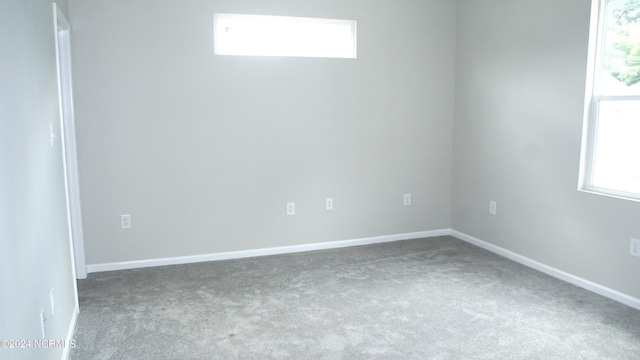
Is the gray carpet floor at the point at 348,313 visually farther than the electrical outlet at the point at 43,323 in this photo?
Yes

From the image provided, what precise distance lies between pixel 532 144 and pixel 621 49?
3.12 ft

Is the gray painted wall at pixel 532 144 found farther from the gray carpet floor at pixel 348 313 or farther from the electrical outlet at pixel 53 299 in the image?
the electrical outlet at pixel 53 299

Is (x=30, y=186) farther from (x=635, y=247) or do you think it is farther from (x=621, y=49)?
(x=621, y=49)

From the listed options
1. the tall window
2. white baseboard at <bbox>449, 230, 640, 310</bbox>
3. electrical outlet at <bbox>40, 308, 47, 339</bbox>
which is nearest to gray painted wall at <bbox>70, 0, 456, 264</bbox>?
white baseboard at <bbox>449, 230, 640, 310</bbox>

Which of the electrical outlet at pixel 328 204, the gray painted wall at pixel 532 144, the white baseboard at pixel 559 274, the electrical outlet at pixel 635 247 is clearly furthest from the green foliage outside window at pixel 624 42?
the electrical outlet at pixel 328 204

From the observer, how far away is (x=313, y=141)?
4.36 m

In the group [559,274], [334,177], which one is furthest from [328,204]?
[559,274]

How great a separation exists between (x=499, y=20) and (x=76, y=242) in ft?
13.4

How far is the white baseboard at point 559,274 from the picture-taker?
318 cm

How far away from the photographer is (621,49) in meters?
3.23

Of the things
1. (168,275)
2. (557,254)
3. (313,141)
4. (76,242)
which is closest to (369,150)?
(313,141)

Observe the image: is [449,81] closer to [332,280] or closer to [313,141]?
[313,141]

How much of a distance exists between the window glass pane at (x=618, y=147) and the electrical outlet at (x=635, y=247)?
1.10ft

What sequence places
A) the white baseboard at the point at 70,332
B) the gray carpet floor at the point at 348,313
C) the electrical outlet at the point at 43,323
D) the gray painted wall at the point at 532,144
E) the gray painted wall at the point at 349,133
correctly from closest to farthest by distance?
the electrical outlet at the point at 43,323 < the white baseboard at the point at 70,332 < the gray carpet floor at the point at 348,313 < the gray painted wall at the point at 532,144 < the gray painted wall at the point at 349,133
